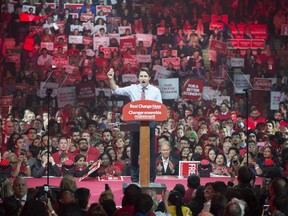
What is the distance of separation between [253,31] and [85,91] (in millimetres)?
3977

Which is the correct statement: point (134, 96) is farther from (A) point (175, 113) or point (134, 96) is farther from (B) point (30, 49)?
(B) point (30, 49)

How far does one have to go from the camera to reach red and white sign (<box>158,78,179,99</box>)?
1817cm

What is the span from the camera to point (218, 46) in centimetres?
1936

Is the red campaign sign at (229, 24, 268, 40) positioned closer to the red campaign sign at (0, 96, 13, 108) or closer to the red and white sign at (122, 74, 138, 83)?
the red and white sign at (122, 74, 138, 83)

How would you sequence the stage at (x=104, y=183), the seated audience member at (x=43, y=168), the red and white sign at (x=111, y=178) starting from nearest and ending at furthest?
the stage at (x=104, y=183) → the red and white sign at (x=111, y=178) → the seated audience member at (x=43, y=168)

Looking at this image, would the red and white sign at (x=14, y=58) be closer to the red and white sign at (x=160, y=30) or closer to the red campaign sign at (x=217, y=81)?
the red and white sign at (x=160, y=30)

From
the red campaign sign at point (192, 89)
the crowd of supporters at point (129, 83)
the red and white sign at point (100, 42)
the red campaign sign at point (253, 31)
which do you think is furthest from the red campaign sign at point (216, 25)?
the red and white sign at point (100, 42)

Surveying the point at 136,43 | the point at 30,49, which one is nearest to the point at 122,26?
the point at 136,43

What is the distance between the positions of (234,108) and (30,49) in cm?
425

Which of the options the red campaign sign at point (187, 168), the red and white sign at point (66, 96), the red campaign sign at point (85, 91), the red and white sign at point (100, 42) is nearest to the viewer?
the red campaign sign at point (187, 168)

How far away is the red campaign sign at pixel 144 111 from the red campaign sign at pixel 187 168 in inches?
107

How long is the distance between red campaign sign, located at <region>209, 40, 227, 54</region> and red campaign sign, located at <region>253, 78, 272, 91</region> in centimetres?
104

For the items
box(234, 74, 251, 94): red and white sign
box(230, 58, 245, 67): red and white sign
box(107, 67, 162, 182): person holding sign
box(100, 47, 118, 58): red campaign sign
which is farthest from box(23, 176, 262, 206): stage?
box(230, 58, 245, 67): red and white sign

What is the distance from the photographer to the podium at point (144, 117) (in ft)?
38.1
